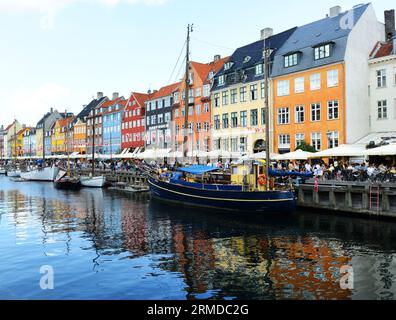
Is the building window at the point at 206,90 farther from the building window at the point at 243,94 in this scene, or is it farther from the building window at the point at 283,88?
the building window at the point at 283,88

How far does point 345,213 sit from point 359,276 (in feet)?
44.2

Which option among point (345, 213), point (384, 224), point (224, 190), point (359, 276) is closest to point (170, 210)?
point (224, 190)

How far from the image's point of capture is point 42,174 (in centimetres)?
7294

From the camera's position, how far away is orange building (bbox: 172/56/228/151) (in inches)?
2403

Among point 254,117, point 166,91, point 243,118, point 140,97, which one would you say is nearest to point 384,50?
point 254,117

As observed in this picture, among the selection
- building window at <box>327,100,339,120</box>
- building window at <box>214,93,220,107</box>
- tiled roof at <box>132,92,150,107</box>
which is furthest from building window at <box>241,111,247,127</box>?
tiled roof at <box>132,92,150,107</box>

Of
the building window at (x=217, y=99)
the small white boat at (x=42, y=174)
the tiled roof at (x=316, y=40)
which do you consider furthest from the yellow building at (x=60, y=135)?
the tiled roof at (x=316, y=40)

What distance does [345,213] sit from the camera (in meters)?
26.8

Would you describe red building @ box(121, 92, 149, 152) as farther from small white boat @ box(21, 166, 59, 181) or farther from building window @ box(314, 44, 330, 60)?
building window @ box(314, 44, 330, 60)

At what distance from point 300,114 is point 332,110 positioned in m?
4.27

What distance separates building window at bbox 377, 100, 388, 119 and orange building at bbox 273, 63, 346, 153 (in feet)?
11.3

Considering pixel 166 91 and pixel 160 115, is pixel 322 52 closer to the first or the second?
pixel 166 91

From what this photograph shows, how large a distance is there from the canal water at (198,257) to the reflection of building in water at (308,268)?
4 cm

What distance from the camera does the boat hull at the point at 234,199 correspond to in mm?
26219
